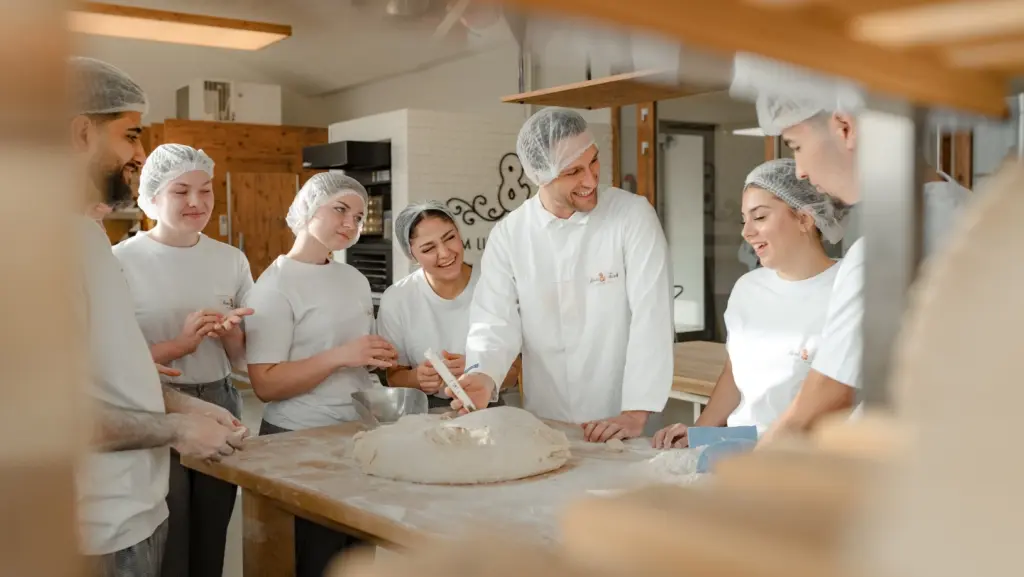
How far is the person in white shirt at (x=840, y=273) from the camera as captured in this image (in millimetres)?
1713

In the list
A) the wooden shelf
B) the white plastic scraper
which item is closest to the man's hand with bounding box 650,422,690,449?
the white plastic scraper

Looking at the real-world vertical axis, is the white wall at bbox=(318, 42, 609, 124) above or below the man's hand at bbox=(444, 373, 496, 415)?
above

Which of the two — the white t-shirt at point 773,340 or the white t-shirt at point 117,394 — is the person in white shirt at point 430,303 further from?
the white t-shirt at point 117,394

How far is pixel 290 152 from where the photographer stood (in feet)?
31.2

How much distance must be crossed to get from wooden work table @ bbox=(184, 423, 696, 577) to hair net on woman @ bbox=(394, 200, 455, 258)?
908mm

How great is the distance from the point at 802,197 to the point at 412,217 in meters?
1.53

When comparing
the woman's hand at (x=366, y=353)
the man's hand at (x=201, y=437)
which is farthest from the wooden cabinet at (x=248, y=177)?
the man's hand at (x=201, y=437)

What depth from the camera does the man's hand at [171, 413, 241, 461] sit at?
6.23 ft

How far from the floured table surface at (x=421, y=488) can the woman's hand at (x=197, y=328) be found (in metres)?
0.48

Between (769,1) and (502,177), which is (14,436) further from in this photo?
(502,177)

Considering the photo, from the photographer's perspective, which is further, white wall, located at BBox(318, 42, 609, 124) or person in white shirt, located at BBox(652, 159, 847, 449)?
white wall, located at BBox(318, 42, 609, 124)

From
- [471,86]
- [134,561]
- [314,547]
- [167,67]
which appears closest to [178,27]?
[314,547]

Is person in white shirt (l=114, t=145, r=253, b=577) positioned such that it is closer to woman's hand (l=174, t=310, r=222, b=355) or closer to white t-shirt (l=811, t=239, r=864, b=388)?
woman's hand (l=174, t=310, r=222, b=355)

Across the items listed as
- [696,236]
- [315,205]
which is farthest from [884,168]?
[696,236]
